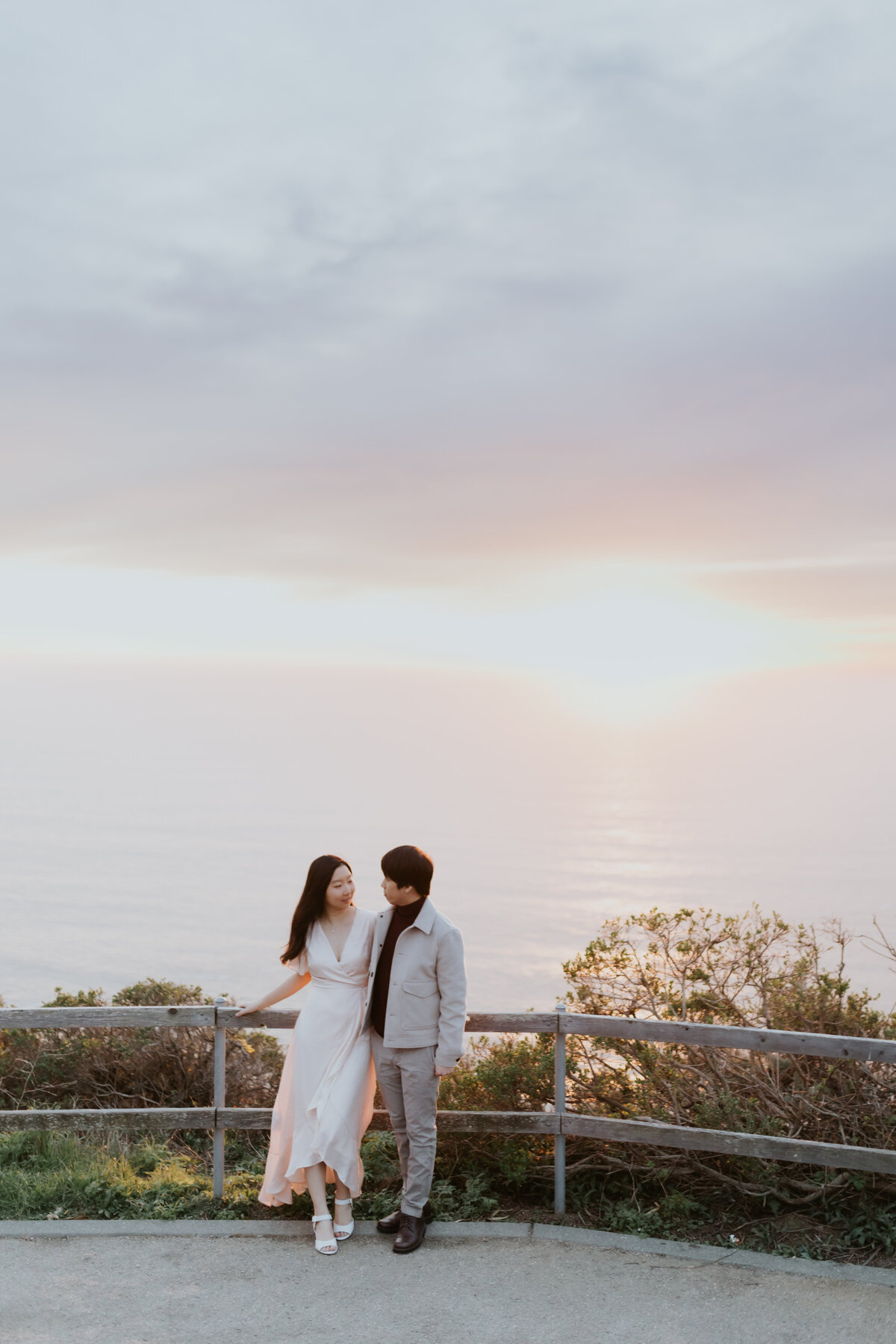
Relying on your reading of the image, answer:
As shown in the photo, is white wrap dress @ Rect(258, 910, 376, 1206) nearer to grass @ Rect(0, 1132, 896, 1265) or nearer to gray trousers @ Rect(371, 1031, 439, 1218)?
gray trousers @ Rect(371, 1031, 439, 1218)

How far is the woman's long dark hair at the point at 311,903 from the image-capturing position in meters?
5.51

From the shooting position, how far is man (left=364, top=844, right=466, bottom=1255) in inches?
211

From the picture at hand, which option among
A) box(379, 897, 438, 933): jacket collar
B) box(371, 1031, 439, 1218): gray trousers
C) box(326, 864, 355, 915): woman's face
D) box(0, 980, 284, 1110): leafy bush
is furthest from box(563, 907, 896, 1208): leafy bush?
box(0, 980, 284, 1110): leafy bush

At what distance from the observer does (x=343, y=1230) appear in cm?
538

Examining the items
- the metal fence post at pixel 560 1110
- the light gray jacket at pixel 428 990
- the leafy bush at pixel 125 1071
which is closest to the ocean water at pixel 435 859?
the leafy bush at pixel 125 1071

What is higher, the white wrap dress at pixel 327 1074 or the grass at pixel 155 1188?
the white wrap dress at pixel 327 1074

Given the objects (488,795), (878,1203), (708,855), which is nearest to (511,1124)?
(878,1203)

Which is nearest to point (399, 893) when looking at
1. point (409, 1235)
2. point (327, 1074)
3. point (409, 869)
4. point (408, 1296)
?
point (409, 869)

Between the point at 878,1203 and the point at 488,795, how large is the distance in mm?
164871

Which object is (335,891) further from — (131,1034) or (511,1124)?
(131,1034)

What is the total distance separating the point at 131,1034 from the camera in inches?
305

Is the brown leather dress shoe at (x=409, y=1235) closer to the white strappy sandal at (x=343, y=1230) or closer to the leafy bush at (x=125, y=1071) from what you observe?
the white strappy sandal at (x=343, y=1230)

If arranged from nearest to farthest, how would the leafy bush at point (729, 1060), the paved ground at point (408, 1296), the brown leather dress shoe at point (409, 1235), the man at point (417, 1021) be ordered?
the paved ground at point (408, 1296), the brown leather dress shoe at point (409, 1235), the man at point (417, 1021), the leafy bush at point (729, 1060)

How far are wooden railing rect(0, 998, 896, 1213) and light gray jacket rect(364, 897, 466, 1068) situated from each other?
0.40 meters
